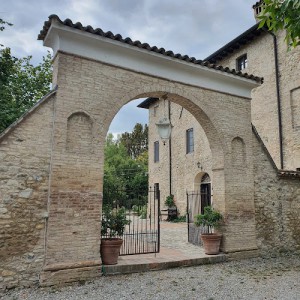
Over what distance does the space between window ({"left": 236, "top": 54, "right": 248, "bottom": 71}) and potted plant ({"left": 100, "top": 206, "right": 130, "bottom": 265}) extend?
11.5 m

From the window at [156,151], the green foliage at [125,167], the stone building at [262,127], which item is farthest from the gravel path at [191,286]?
the green foliage at [125,167]

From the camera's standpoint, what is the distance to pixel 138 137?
1625 inches

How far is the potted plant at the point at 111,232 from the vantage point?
20.1 ft

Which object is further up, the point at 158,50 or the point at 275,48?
the point at 275,48

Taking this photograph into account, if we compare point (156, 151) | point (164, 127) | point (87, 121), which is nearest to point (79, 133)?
point (87, 121)

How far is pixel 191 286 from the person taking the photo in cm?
553

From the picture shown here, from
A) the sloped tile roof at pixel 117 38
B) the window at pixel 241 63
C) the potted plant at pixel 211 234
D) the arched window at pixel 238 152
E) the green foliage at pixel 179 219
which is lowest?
the green foliage at pixel 179 219

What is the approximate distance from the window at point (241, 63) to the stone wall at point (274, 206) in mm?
7897

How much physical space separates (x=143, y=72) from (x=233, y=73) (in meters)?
2.66

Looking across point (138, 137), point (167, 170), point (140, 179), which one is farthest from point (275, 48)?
point (138, 137)

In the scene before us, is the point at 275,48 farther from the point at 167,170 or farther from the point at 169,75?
the point at 167,170

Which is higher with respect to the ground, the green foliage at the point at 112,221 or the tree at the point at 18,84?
the tree at the point at 18,84

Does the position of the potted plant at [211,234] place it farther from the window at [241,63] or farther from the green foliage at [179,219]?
the window at [241,63]

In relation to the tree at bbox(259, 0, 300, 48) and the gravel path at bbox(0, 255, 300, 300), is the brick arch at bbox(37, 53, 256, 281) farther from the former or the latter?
the tree at bbox(259, 0, 300, 48)
